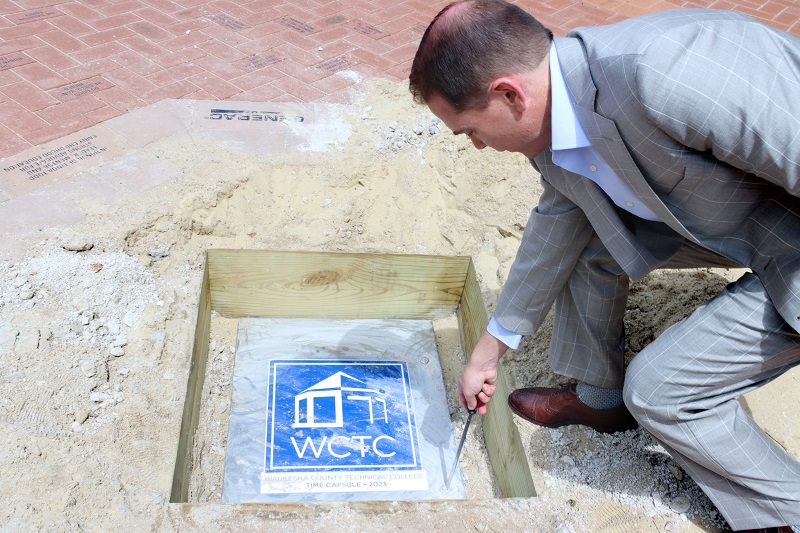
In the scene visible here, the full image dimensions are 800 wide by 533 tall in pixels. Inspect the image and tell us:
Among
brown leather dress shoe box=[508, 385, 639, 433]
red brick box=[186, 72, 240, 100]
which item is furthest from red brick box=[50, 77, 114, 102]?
brown leather dress shoe box=[508, 385, 639, 433]

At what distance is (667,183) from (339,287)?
172 centimetres

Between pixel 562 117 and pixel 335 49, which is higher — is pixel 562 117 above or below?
above

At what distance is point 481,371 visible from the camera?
83.6 inches

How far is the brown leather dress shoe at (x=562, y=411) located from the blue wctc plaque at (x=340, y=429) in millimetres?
469

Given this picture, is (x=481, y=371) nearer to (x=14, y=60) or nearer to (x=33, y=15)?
(x=14, y=60)

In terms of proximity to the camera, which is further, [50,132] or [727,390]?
[50,132]

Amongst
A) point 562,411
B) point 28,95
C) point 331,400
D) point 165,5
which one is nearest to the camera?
point 562,411

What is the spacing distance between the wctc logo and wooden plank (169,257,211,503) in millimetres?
283

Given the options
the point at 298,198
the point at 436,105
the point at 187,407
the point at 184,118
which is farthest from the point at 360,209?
A: the point at 436,105

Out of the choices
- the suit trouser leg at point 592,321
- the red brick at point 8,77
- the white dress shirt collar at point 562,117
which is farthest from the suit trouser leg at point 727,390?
the red brick at point 8,77

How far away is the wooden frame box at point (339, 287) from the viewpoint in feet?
9.70

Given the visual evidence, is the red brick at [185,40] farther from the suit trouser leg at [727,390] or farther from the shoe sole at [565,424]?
the suit trouser leg at [727,390]

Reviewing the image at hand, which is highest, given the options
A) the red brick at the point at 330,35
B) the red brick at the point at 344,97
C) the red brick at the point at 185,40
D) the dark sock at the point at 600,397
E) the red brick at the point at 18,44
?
the dark sock at the point at 600,397

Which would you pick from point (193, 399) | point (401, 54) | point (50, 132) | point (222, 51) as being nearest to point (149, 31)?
point (222, 51)
